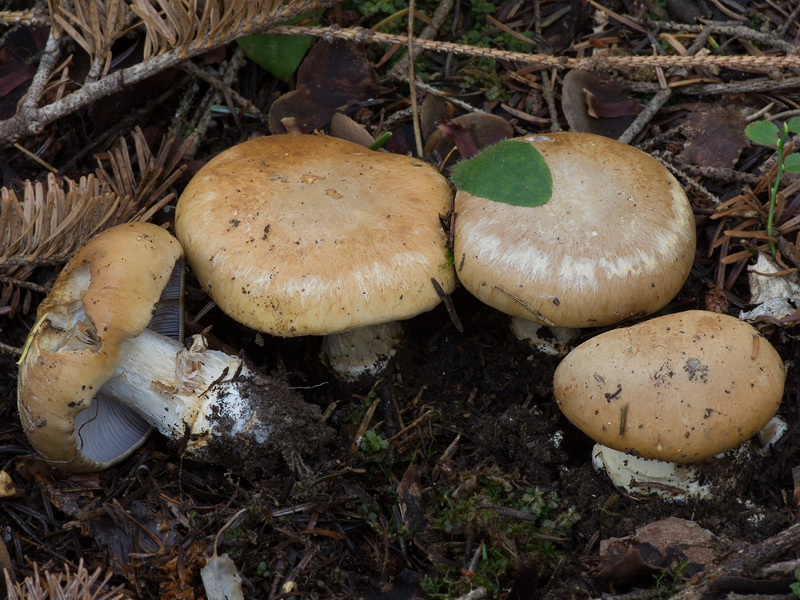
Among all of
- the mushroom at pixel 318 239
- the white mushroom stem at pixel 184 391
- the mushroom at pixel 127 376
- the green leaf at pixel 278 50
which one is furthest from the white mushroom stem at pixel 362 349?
the green leaf at pixel 278 50

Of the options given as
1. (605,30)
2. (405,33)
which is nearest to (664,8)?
(605,30)

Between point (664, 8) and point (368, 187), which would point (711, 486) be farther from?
point (664, 8)

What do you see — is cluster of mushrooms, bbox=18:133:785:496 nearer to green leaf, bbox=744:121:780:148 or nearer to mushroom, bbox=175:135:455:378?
mushroom, bbox=175:135:455:378

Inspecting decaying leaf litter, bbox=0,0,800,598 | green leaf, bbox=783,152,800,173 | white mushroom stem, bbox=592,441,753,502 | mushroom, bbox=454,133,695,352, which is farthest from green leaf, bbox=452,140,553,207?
white mushroom stem, bbox=592,441,753,502

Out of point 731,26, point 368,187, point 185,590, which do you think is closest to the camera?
point 185,590

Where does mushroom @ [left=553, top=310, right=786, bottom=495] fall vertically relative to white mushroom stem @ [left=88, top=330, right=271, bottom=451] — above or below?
above

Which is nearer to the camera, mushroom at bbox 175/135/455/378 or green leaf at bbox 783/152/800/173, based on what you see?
mushroom at bbox 175/135/455/378

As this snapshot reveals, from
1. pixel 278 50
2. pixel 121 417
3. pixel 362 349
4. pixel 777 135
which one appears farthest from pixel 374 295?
pixel 777 135
